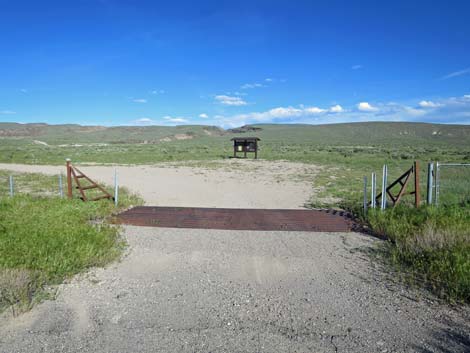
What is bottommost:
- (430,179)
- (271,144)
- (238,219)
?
(238,219)

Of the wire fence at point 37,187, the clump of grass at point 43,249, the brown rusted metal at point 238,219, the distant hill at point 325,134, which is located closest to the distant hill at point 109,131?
the distant hill at point 325,134

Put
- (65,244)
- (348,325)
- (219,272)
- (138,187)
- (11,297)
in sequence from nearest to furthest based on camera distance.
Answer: (348,325) < (11,297) < (219,272) < (65,244) < (138,187)

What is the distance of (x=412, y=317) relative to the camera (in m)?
3.68

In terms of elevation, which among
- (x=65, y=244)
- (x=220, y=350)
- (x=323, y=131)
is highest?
(x=323, y=131)

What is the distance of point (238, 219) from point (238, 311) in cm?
459

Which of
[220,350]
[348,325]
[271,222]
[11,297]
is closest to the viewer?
[220,350]

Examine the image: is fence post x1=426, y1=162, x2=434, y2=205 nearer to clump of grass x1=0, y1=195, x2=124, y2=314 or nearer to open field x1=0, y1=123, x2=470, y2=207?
open field x1=0, y1=123, x2=470, y2=207

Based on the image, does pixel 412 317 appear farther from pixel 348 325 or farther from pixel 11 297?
pixel 11 297

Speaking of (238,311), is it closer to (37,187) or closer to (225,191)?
(225,191)

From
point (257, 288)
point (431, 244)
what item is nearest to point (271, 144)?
point (431, 244)

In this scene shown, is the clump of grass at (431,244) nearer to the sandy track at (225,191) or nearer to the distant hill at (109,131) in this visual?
the sandy track at (225,191)

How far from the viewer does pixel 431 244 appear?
5.54m

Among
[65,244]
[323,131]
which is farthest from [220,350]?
[323,131]

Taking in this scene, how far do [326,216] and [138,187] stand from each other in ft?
26.8
